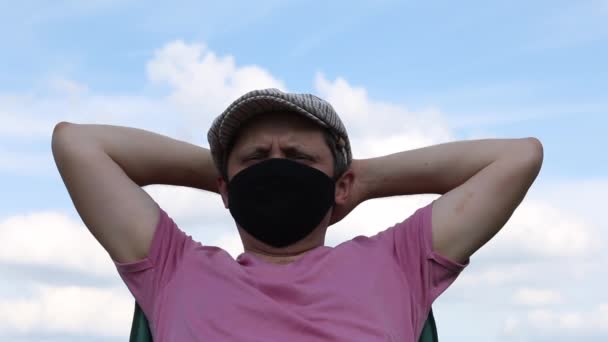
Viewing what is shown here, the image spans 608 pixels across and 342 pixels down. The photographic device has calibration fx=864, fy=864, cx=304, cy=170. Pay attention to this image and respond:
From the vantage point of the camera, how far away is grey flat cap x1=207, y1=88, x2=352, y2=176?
10.3 feet

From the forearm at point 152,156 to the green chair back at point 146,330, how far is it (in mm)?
579

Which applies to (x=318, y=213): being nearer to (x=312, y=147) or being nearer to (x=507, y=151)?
(x=312, y=147)

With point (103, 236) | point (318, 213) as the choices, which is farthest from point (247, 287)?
point (103, 236)

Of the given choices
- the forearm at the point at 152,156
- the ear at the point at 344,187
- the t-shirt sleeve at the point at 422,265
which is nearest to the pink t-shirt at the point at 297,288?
the t-shirt sleeve at the point at 422,265

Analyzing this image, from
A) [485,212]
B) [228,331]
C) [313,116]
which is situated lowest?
[228,331]

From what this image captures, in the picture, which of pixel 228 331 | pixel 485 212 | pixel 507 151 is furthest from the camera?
pixel 507 151

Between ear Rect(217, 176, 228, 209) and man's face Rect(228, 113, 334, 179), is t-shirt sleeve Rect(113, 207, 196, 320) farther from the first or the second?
man's face Rect(228, 113, 334, 179)

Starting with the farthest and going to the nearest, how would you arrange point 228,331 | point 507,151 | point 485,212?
point 507,151, point 485,212, point 228,331

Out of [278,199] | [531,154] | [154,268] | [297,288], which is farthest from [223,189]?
[531,154]

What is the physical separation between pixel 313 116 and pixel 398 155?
556mm

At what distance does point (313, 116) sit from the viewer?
10.3 ft

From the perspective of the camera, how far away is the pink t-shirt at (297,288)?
2.85m

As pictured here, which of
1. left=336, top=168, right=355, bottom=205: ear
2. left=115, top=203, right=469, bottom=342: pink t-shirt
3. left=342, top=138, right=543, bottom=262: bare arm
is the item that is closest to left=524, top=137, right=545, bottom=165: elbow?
left=342, top=138, right=543, bottom=262: bare arm

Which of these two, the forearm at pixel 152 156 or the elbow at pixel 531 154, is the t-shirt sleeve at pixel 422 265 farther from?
the forearm at pixel 152 156
